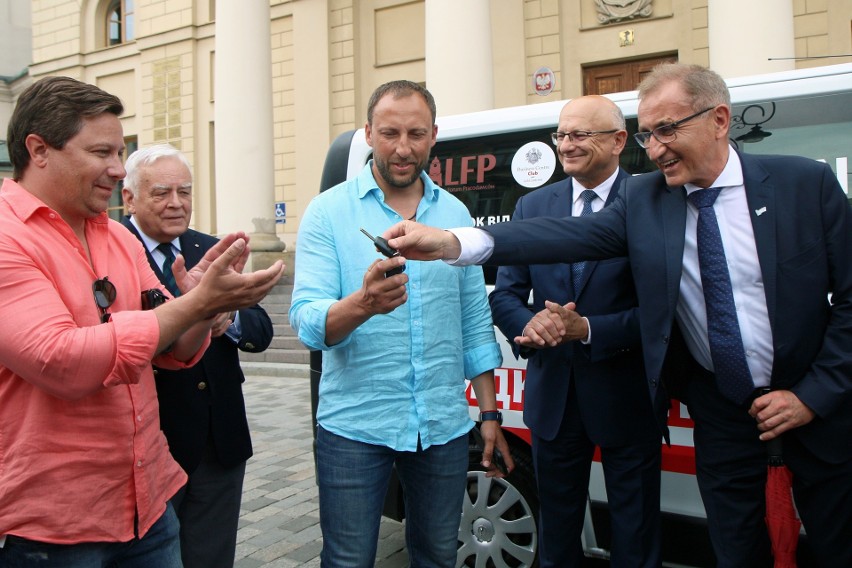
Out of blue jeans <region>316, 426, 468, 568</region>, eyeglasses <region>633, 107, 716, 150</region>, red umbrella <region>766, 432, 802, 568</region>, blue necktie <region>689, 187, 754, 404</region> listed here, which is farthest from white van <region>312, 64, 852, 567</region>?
blue jeans <region>316, 426, 468, 568</region>

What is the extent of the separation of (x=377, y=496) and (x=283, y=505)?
8.75ft

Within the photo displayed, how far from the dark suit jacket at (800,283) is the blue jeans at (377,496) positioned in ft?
2.31

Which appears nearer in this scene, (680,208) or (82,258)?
(82,258)

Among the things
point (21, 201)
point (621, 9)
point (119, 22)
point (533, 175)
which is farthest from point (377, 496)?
point (119, 22)

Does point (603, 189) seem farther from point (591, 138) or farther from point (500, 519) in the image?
point (500, 519)

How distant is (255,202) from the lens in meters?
12.7

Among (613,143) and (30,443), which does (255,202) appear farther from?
(30,443)

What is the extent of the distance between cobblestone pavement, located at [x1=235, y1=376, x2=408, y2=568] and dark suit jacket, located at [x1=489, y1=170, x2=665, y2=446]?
1618mm

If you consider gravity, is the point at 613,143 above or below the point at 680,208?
above

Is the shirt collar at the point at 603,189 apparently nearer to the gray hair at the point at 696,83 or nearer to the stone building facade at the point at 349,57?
the gray hair at the point at 696,83

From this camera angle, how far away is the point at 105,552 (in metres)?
1.67

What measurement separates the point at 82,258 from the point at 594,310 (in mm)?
1655

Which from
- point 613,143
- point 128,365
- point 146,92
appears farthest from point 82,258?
point 146,92

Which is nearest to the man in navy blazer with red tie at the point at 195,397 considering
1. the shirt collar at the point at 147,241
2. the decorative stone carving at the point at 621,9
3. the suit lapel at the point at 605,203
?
the shirt collar at the point at 147,241
